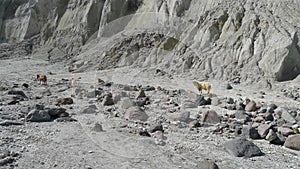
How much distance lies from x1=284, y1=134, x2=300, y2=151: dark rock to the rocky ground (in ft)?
0.09

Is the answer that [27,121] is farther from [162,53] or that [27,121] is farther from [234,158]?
[162,53]

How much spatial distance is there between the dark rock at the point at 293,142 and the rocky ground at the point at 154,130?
26 millimetres

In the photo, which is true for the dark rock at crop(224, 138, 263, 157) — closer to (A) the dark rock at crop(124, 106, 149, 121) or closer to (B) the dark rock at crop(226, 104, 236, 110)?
(A) the dark rock at crop(124, 106, 149, 121)

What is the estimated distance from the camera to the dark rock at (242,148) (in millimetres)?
8102

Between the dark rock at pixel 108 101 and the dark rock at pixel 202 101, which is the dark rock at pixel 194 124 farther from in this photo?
the dark rock at pixel 108 101

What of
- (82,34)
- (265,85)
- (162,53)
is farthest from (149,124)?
(82,34)

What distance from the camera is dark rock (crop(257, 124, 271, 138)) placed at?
365 inches

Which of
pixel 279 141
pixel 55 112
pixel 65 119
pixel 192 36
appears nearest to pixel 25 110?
pixel 55 112

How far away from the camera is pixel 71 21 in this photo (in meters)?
37.8

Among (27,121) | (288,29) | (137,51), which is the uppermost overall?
(288,29)

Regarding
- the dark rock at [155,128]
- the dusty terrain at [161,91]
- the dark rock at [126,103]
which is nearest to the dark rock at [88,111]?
the dusty terrain at [161,91]

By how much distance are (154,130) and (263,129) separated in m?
2.56

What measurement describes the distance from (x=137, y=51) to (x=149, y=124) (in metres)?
15.0

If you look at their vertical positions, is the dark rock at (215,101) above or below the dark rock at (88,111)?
above
